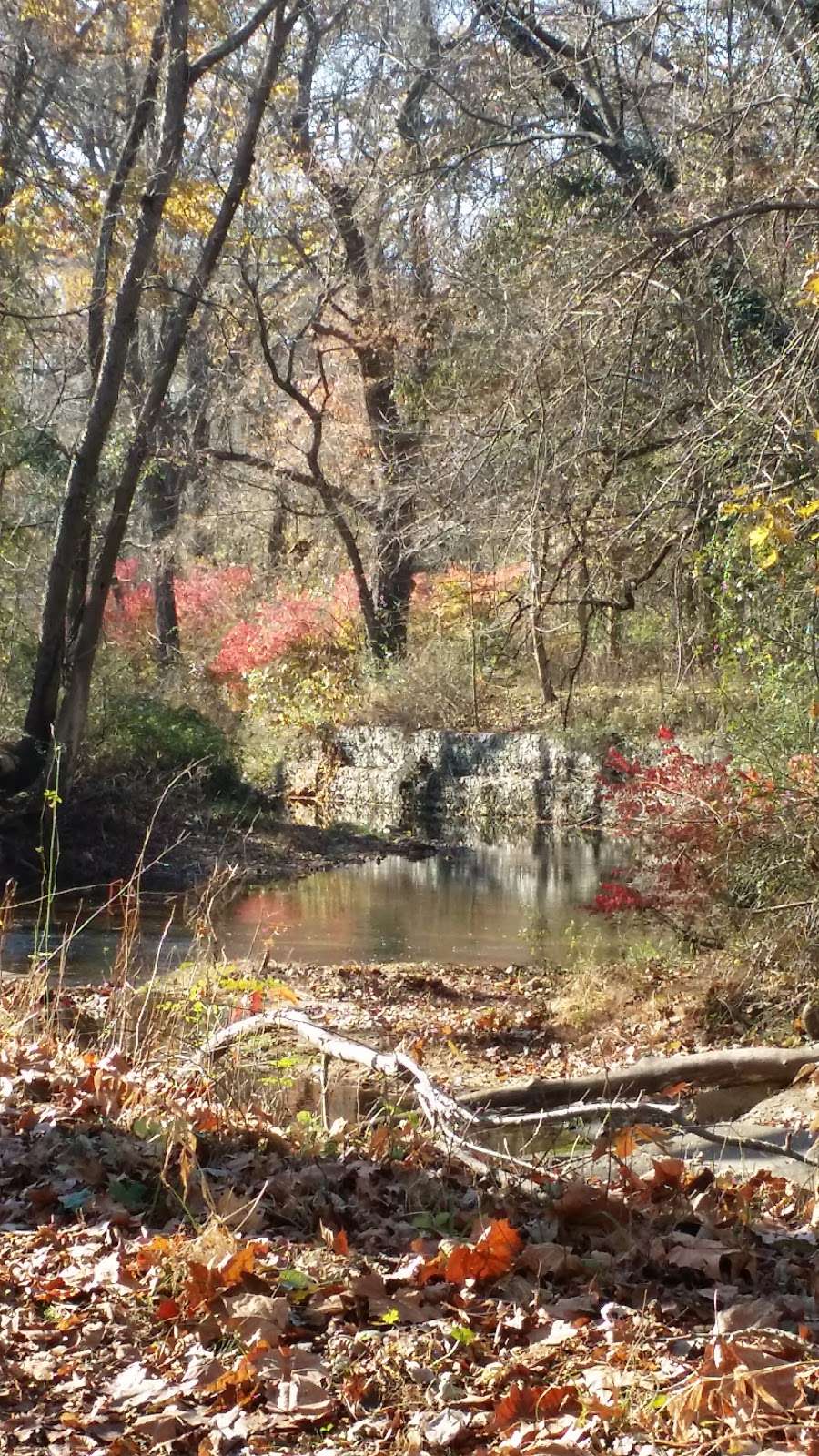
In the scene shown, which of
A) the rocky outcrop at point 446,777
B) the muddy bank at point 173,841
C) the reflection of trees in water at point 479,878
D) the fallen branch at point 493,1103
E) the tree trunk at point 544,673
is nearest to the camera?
the fallen branch at point 493,1103

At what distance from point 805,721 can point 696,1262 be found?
654 centimetres

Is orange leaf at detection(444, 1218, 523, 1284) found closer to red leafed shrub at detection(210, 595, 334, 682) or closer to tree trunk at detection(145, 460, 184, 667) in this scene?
red leafed shrub at detection(210, 595, 334, 682)

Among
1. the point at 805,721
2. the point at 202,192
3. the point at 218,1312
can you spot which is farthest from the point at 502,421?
the point at 202,192

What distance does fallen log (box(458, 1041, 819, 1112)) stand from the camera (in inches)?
254

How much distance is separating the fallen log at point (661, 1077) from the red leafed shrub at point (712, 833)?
161 cm

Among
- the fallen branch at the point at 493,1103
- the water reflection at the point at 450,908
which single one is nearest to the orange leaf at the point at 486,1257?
the fallen branch at the point at 493,1103

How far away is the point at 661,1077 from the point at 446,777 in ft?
50.4

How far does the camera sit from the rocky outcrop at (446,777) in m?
20.7

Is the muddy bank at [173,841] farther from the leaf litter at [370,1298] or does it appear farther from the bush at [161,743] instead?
the leaf litter at [370,1298]

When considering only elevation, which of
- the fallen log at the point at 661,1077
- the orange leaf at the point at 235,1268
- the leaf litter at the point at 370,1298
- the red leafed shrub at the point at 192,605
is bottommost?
the fallen log at the point at 661,1077

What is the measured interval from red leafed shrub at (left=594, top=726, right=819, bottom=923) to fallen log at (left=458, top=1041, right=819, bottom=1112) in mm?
1611

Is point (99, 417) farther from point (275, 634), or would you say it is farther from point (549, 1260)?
point (549, 1260)

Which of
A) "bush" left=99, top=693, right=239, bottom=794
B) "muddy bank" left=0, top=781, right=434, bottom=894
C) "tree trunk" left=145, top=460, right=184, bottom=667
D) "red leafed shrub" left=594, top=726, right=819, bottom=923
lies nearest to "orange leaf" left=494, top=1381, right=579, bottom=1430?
"red leafed shrub" left=594, top=726, right=819, bottom=923

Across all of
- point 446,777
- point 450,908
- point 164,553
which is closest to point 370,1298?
point 450,908
